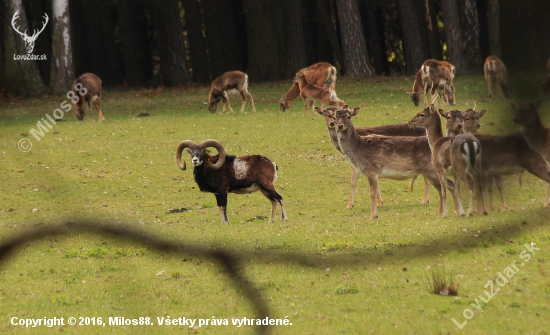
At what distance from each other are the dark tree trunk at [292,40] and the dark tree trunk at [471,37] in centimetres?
2863

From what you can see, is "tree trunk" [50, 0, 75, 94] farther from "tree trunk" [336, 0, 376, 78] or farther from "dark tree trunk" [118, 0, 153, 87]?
"dark tree trunk" [118, 0, 153, 87]

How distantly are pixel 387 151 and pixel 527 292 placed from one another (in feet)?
19.4

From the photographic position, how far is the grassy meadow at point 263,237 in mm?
1052

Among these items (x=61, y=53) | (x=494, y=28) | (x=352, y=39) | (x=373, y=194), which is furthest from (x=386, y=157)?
(x=352, y=39)

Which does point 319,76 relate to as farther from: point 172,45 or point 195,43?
point 195,43

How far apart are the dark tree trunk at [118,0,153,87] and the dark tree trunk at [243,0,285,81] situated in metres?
6.10

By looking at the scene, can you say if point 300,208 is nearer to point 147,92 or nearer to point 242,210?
point 242,210

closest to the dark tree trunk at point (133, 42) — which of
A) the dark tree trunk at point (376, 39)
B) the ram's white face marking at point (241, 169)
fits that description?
the dark tree trunk at point (376, 39)

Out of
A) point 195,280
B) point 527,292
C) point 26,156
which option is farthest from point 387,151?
point 26,156

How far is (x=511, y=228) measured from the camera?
0.94m

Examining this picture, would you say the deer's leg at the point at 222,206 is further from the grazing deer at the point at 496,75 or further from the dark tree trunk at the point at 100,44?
the dark tree trunk at the point at 100,44

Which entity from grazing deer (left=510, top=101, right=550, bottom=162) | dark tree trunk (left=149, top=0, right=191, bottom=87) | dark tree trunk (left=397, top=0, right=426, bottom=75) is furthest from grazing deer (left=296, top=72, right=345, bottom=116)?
grazing deer (left=510, top=101, right=550, bottom=162)

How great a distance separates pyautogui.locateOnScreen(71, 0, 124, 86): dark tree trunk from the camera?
34.9 meters

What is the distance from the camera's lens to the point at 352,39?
2686cm
